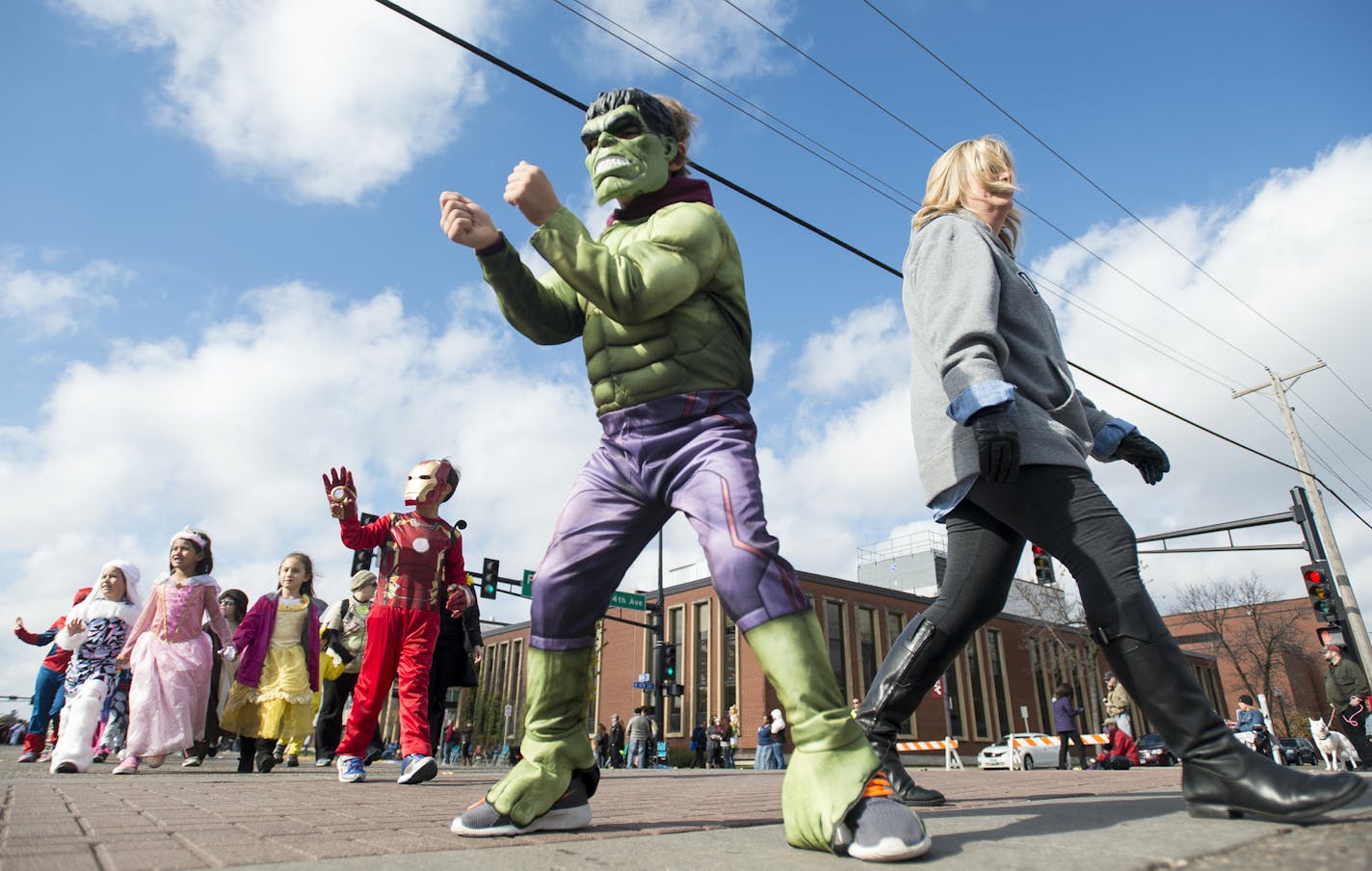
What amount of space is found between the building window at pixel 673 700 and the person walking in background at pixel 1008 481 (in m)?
36.9

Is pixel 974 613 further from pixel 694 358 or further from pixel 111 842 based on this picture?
pixel 111 842


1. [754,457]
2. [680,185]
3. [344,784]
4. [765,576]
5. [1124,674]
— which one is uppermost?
[680,185]

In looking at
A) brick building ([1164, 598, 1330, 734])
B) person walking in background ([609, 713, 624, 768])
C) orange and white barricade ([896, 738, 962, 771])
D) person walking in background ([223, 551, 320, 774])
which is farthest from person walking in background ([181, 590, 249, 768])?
brick building ([1164, 598, 1330, 734])

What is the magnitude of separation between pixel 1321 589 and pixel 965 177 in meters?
13.5

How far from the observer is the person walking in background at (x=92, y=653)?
516cm

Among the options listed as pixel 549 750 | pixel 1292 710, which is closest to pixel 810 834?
pixel 549 750

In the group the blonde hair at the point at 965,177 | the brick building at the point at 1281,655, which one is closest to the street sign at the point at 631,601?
the blonde hair at the point at 965,177

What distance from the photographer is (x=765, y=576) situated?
1885 mm

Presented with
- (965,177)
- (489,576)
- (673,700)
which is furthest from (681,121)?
(673,700)

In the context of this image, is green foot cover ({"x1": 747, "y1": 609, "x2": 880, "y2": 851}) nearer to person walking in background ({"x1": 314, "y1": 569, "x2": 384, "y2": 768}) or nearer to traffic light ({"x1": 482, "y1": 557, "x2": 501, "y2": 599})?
person walking in background ({"x1": 314, "y1": 569, "x2": 384, "y2": 768})

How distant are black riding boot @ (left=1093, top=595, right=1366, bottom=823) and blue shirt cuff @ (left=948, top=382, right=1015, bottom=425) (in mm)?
603

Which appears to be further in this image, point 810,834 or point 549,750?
point 549,750

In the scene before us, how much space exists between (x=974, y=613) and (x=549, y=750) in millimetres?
1383

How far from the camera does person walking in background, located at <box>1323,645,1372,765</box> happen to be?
8.45m
